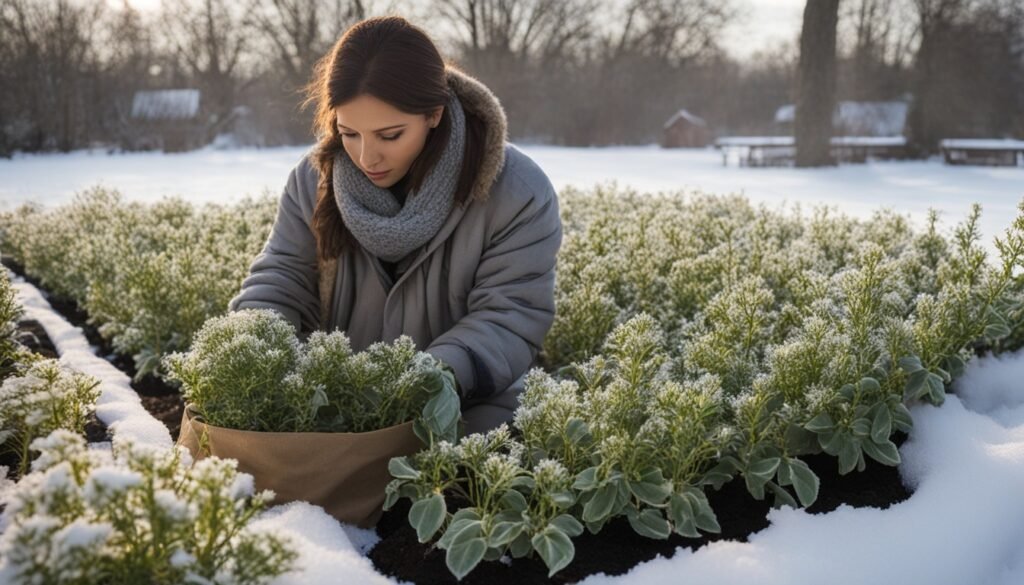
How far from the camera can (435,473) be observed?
193 cm

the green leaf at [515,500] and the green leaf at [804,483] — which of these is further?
the green leaf at [804,483]

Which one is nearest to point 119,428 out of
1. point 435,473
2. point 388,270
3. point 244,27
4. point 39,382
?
point 39,382

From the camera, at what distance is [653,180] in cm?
1557

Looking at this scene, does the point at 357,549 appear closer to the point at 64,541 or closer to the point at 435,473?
the point at 435,473

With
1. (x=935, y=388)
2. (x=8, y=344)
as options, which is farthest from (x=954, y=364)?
(x=8, y=344)

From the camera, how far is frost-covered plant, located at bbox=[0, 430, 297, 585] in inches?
50.8

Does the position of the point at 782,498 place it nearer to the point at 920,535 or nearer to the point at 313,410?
the point at 920,535

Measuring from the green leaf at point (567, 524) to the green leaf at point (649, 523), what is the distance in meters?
0.18

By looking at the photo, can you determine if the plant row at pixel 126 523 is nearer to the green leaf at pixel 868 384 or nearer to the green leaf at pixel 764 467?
the green leaf at pixel 764 467

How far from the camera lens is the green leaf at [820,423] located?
2248 millimetres

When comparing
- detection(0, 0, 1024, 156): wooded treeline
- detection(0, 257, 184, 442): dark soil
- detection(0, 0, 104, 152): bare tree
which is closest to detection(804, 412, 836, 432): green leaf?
detection(0, 257, 184, 442): dark soil

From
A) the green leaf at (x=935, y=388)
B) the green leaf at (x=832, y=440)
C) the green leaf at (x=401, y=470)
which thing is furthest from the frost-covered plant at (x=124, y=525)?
the green leaf at (x=935, y=388)

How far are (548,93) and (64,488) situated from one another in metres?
30.2

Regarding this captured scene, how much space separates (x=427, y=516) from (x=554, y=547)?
0.30 meters
